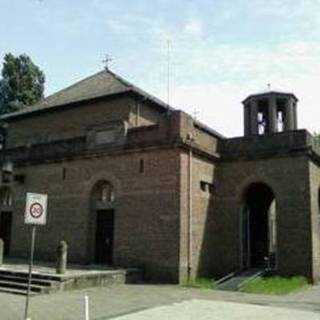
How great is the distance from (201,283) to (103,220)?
544cm

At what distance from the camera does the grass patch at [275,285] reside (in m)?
20.1

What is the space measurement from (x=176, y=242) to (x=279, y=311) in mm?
7256

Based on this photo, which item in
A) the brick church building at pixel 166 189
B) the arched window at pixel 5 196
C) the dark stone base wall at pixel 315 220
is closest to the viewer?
the brick church building at pixel 166 189

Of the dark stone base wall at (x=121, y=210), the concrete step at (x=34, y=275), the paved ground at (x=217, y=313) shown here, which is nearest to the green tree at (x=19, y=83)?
the dark stone base wall at (x=121, y=210)

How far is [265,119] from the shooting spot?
2803 centimetres

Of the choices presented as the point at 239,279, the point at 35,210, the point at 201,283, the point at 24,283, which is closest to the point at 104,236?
the point at 201,283

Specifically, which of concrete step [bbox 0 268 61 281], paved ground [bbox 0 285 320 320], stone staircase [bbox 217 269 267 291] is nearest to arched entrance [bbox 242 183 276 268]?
stone staircase [bbox 217 269 267 291]

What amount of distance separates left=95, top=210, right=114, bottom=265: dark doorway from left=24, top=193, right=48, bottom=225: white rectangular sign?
1138 centimetres

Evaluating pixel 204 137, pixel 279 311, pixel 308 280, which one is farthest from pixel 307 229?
pixel 279 311

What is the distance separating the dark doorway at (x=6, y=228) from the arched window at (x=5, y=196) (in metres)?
0.52

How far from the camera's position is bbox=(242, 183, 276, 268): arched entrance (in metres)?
24.9

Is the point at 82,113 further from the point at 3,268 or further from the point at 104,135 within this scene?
the point at 3,268

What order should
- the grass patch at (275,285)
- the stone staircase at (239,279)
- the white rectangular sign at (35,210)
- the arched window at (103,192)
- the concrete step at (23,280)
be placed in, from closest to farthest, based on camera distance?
the white rectangular sign at (35,210), the concrete step at (23,280), the grass patch at (275,285), the stone staircase at (239,279), the arched window at (103,192)

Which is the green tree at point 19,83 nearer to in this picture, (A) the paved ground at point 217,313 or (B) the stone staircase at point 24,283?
(B) the stone staircase at point 24,283
